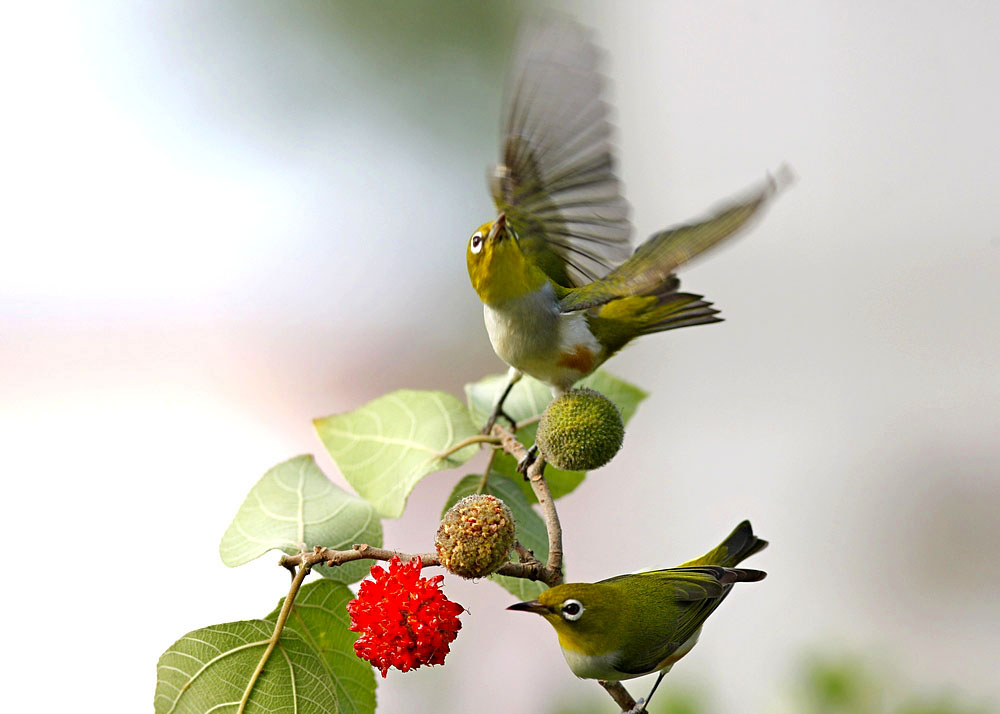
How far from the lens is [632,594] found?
48 cm

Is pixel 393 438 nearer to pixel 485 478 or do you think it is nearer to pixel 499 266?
pixel 485 478

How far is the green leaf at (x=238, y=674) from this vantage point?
472mm

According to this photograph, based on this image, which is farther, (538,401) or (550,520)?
(538,401)

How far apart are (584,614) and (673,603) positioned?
8cm

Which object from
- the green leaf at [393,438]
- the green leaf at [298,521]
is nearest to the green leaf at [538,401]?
the green leaf at [393,438]

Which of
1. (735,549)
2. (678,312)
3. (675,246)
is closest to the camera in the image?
(675,246)

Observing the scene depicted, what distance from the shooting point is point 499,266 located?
466 millimetres

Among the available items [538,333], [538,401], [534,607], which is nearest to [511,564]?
[534,607]

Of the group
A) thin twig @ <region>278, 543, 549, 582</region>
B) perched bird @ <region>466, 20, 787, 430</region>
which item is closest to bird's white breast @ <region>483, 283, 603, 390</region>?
perched bird @ <region>466, 20, 787, 430</region>

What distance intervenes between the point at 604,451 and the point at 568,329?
71 millimetres

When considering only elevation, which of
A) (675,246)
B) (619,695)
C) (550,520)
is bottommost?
(619,695)

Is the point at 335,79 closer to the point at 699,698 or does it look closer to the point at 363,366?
the point at 363,366

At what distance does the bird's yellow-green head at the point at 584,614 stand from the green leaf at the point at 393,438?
0.17 meters

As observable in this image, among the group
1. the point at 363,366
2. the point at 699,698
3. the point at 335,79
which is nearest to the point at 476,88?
the point at 335,79
